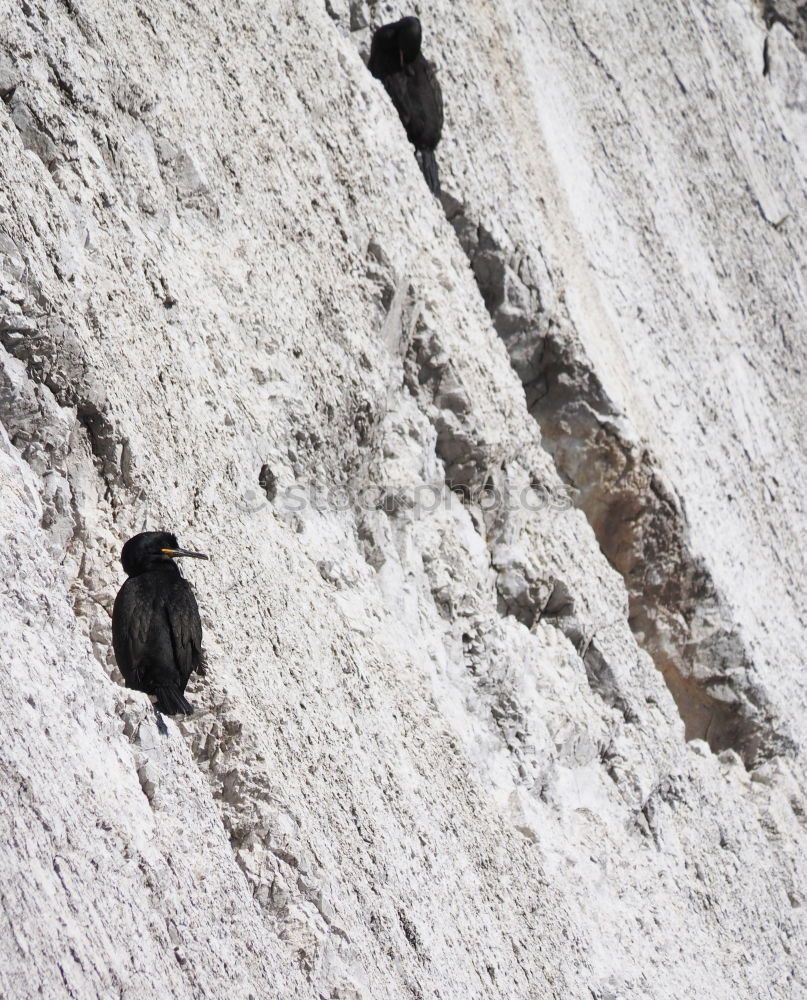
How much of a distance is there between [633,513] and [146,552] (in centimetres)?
458

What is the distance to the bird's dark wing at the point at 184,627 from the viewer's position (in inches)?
170

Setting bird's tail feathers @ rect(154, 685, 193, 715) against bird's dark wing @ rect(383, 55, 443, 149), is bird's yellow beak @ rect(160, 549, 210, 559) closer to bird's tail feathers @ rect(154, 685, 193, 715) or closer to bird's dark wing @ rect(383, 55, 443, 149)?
bird's tail feathers @ rect(154, 685, 193, 715)

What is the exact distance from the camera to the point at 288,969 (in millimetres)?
4363

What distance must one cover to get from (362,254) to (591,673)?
2.49m

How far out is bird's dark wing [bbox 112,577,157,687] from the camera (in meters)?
4.24

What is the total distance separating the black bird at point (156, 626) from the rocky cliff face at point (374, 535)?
12cm

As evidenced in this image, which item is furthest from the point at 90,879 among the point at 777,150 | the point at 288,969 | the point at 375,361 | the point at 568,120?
the point at 777,150

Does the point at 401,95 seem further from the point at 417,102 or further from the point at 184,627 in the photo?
the point at 184,627

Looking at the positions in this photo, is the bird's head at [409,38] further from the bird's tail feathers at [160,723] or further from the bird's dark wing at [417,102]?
the bird's tail feathers at [160,723]

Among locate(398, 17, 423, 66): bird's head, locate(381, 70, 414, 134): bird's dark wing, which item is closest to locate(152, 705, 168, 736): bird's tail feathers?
locate(381, 70, 414, 134): bird's dark wing

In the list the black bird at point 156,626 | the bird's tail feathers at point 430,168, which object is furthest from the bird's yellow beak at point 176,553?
the bird's tail feathers at point 430,168

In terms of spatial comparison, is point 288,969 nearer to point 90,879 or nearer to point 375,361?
point 90,879

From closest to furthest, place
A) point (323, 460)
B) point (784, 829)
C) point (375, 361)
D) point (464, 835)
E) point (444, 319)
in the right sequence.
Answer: point (464, 835), point (323, 460), point (375, 361), point (444, 319), point (784, 829)

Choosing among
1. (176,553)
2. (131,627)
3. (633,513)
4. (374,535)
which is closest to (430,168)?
(633,513)
